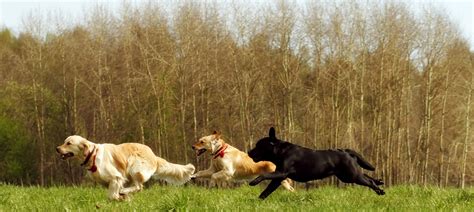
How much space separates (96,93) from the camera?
37.2 metres

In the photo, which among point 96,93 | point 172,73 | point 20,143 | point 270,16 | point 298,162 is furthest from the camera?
point 20,143

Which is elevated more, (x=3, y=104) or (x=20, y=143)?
(x=3, y=104)

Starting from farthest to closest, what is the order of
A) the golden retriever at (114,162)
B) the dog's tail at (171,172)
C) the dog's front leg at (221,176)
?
the dog's front leg at (221,176), the dog's tail at (171,172), the golden retriever at (114,162)

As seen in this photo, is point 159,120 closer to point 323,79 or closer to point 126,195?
point 323,79

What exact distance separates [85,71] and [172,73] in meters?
7.95

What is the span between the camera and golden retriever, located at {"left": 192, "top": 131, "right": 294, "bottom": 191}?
1434 cm

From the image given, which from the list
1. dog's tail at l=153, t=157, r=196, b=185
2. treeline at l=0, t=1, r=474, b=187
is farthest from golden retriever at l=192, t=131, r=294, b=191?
treeline at l=0, t=1, r=474, b=187

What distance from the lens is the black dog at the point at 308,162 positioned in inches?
376

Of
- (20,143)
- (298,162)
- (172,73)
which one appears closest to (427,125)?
(172,73)

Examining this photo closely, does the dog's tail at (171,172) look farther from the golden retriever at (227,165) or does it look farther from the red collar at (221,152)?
→ the red collar at (221,152)

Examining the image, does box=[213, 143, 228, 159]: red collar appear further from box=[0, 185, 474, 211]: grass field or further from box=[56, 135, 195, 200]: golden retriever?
box=[56, 135, 195, 200]: golden retriever

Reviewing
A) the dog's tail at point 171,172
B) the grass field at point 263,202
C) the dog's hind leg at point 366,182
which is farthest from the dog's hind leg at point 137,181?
the dog's hind leg at point 366,182

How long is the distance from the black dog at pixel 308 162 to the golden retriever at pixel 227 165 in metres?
4.46

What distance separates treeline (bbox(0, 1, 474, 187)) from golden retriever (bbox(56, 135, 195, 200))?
812 inches
